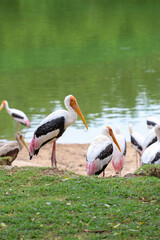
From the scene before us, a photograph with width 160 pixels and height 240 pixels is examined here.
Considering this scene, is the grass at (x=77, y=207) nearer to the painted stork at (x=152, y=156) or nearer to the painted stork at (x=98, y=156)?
the painted stork at (x=98, y=156)

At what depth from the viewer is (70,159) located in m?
10.0

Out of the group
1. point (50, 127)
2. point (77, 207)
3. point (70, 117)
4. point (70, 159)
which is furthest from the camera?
point (70, 159)

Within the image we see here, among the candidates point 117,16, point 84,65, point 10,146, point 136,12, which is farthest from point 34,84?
point 136,12

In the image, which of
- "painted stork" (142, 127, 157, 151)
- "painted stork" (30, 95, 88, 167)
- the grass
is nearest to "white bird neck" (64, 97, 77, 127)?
"painted stork" (30, 95, 88, 167)

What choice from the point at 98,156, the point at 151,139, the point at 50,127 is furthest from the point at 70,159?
the point at 98,156

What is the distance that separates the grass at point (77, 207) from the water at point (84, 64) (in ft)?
17.9

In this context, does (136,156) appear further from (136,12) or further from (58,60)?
(136,12)

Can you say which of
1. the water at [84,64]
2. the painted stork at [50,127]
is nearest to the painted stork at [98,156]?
the painted stork at [50,127]

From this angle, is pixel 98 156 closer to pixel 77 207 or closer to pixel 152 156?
pixel 152 156

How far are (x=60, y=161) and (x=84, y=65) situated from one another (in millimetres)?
10170

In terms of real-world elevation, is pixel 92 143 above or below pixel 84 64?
above

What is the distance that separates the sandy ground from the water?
0.60 meters

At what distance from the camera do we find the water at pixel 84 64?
42.4 feet

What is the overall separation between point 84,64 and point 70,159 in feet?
33.6
